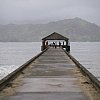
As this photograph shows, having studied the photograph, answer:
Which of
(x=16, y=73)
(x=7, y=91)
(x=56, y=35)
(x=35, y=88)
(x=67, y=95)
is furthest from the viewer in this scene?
(x=56, y=35)

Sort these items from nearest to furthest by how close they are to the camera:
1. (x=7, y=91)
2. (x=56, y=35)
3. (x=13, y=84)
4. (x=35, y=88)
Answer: (x=7, y=91) < (x=35, y=88) < (x=13, y=84) < (x=56, y=35)

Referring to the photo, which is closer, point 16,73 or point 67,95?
point 67,95

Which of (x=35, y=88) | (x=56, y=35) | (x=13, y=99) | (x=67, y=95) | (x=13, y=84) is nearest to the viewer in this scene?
(x=13, y=99)

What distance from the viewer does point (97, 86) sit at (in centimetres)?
959

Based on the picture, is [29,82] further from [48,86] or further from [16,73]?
[16,73]

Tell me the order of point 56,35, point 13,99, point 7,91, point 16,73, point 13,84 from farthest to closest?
point 56,35, point 16,73, point 13,84, point 7,91, point 13,99

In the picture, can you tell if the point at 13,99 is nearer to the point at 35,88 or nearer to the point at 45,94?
the point at 45,94

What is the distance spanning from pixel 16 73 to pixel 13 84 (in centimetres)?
267

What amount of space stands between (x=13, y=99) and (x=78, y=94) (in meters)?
1.90

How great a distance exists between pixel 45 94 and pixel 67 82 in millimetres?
2715

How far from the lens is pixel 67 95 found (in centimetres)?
852

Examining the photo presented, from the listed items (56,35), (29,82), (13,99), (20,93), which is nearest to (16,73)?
(29,82)

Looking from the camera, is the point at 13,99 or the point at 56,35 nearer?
the point at 13,99

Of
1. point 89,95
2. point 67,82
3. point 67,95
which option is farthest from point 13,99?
point 67,82
